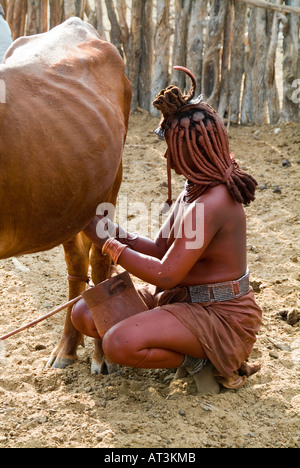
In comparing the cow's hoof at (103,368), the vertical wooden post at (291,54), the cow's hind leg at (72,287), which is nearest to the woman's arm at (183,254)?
the cow's hoof at (103,368)

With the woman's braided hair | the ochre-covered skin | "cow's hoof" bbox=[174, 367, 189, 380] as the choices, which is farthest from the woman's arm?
"cow's hoof" bbox=[174, 367, 189, 380]

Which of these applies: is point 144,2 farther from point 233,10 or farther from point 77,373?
point 77,373

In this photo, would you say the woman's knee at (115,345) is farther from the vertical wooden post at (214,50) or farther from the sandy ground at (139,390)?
the vertical wooden post at (214,50)

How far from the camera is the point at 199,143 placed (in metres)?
2.67

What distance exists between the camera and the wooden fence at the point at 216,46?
6203 millimetres

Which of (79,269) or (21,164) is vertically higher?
(21,164)

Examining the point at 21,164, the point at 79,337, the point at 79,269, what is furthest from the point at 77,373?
the point at 21,164

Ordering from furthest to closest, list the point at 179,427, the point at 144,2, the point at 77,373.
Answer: the point at 144,2 → the point at 77,373 → the point at 179,427

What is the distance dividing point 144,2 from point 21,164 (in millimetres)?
4882

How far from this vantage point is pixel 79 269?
3.52 m

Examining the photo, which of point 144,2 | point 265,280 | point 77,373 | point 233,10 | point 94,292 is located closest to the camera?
point 94,292

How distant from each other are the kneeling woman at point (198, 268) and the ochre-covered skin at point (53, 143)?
199 mm

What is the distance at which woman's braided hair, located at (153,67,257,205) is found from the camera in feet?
8.72

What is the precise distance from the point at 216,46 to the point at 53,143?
417 cm
